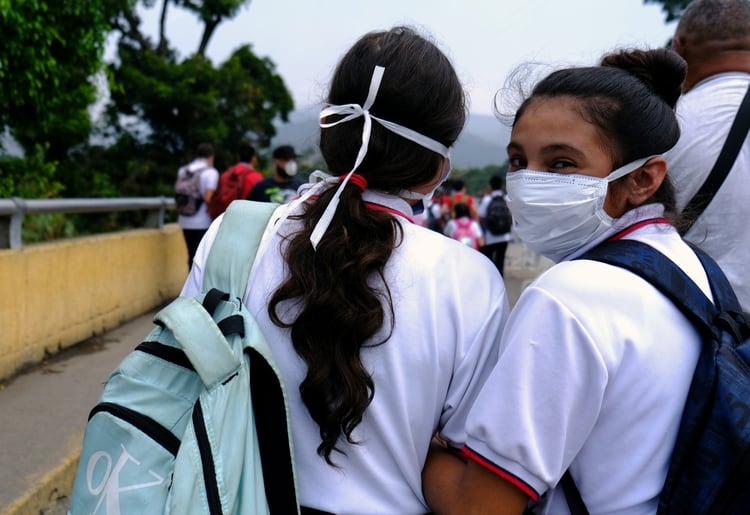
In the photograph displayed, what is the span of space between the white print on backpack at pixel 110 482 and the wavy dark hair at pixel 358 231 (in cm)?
34

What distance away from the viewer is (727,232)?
234 cm

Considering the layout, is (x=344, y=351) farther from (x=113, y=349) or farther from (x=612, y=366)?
(x=113, y=349)

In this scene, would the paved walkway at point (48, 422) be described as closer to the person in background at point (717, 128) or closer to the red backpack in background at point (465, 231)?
the person in background at point (717, 128)

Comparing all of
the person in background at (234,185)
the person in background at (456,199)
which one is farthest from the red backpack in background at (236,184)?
the person in background at (456,199)

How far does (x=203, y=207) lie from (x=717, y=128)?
6.49 meters

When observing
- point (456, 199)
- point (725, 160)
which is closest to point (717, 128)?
point (725, 160)

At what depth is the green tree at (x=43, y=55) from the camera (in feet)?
18.8

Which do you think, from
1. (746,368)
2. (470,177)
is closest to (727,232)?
(746,368)

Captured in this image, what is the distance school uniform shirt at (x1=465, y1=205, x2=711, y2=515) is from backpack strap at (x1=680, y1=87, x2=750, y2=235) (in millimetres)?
1180

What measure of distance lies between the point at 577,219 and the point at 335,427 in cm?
67

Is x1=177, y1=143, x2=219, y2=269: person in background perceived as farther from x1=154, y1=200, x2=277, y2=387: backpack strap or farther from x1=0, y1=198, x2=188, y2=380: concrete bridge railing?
x1=154, y1=200, x2=277, y2=387: backpack strap

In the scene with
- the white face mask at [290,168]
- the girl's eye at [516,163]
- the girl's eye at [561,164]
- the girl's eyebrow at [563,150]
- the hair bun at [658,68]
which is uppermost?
the hair bun at [658,68]

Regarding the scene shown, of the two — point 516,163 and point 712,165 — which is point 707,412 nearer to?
point 516,163

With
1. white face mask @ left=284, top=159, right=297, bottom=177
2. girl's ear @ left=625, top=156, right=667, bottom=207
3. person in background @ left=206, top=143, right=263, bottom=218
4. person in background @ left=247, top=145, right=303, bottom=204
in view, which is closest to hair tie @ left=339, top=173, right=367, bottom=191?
girl's ear @ left=625, top=156, right=667, bottom=207
